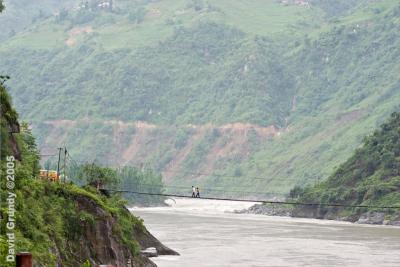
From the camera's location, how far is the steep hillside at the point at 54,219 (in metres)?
36.1

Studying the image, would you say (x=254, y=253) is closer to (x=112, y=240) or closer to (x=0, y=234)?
(x=112, y=240)

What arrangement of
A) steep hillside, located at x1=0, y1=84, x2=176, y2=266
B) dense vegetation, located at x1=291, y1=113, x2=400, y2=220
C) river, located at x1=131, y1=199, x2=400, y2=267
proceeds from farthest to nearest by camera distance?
dense vegetation, located at x1=291, y1=113, x2=400, y2=220
river, located at x1=131, y1=199, x2=400, y2=267
steep hillside, located at x1=0, y1=84, x2=176, y2=266

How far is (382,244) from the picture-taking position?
89.9 meters

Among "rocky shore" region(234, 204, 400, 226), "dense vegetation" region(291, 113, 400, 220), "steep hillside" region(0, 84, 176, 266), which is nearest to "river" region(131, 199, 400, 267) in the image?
"steep hillside" region(0, 84, 176, 266)

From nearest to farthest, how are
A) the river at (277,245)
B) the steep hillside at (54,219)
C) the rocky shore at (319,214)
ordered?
1. the steep hillside at (54,219)
2. the river at (277,245)
3. the rocky shore at (319,214)

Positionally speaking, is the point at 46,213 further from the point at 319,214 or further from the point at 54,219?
the point at 319,214

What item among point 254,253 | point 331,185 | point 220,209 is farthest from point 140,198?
point 254,253

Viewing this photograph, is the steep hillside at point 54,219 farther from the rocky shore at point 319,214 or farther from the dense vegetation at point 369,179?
the dense vegetation at point 369,179

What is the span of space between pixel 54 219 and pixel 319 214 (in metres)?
112

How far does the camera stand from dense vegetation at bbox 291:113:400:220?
469ft

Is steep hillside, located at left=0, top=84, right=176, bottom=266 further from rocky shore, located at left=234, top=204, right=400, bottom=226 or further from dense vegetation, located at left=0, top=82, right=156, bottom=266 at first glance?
rocky shore, located at left=234, top=204, right=400, bottom=226

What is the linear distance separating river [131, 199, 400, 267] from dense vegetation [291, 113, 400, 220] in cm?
2379

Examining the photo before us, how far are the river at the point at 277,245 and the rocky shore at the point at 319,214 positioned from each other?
14.2 m

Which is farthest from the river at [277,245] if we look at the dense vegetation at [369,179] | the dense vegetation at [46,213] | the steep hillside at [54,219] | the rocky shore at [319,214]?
the dense vegetation at [369,179]
